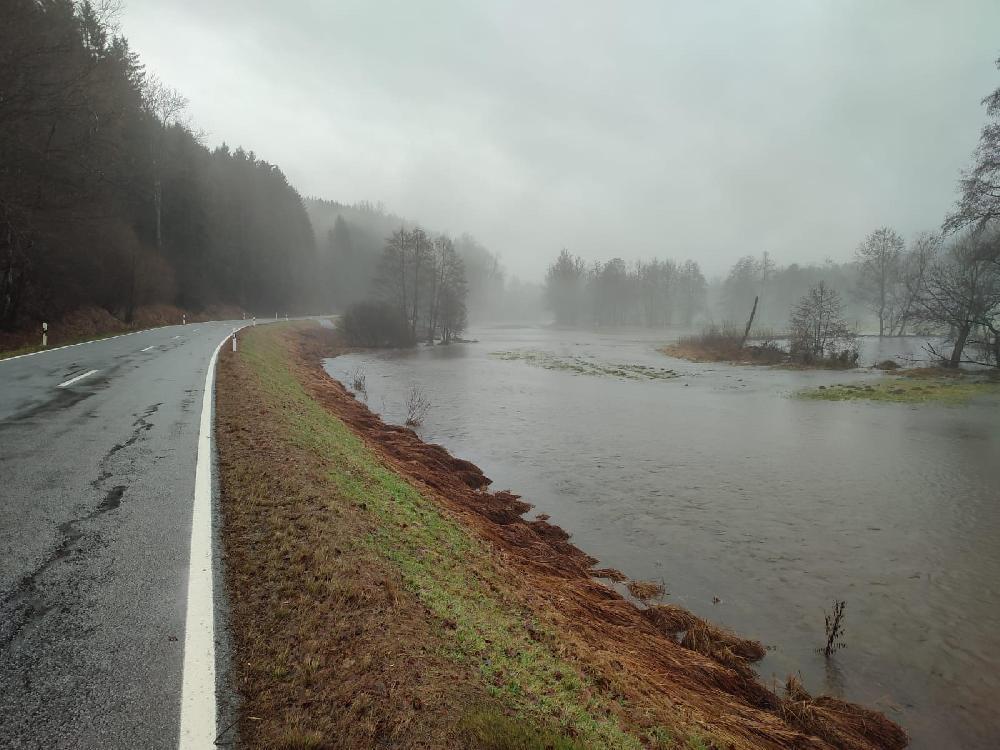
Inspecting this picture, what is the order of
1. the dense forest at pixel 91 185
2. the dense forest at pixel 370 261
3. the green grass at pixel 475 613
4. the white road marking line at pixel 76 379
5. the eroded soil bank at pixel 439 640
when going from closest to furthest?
the eroded soil bank at pixel 439 640
the green grass at pixel 475 613
the white road marking line at pixel 76 379
the dense forest at pixel 91 185
the dense forest at pixel 370 261

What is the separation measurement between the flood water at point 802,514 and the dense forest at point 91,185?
54.8ft

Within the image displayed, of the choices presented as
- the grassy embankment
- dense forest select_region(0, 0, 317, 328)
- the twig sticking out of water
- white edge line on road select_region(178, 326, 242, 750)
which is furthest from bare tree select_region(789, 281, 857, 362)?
dense forest select_region(0, 0, 317, 328)

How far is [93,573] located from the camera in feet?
12.6

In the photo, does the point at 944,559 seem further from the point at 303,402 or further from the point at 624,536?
the point at 303,402

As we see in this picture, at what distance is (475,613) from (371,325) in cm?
4510

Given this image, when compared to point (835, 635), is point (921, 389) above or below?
above

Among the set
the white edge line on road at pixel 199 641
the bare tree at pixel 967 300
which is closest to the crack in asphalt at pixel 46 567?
the white edge line on road at pixel 199 641

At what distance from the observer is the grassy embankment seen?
23000 mm

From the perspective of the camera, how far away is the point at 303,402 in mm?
13180

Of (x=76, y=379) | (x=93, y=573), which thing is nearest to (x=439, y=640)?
(x=93, y=573)

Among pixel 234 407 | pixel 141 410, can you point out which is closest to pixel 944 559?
pixel 234 407

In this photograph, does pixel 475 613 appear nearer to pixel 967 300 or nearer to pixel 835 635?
pixel 835 635

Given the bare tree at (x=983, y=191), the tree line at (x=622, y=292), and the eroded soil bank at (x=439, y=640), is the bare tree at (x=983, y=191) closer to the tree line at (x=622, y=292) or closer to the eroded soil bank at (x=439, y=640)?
the eroded soil bank at (x=439, y=640)

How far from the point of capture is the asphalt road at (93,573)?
254 centimetres
